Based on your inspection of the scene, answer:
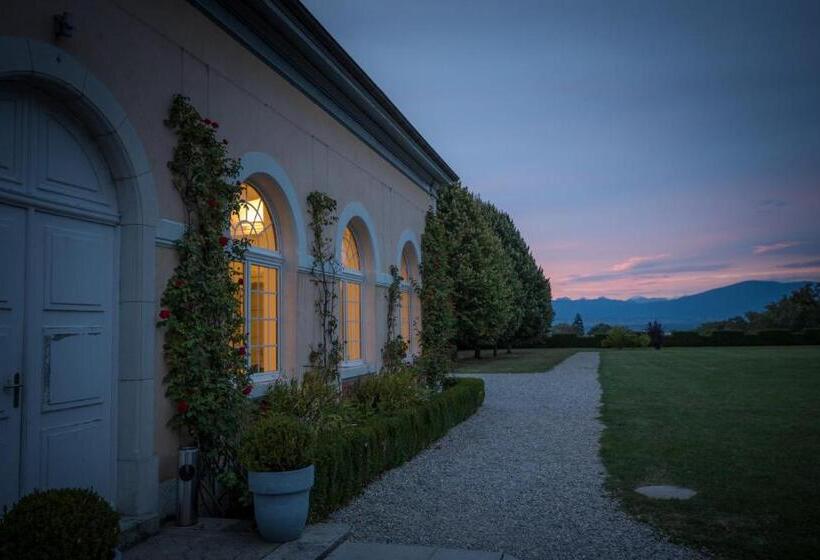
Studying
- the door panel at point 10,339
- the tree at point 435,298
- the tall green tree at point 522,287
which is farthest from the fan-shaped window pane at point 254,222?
the tall green tree at point 522,287

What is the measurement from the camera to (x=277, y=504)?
474cm

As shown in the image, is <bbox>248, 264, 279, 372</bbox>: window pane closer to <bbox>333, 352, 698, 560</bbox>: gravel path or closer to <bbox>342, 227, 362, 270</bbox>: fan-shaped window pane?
<bbox>333, 352, 698, 560</bbox>: gravel path

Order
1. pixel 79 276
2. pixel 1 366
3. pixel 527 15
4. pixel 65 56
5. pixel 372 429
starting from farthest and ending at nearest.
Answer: pixel 527 15, pixel 372 429, pixel 79 276, pixel 65 56, pixel 1 366

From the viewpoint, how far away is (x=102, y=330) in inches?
190

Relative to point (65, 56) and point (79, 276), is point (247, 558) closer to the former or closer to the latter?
point (79, 276)

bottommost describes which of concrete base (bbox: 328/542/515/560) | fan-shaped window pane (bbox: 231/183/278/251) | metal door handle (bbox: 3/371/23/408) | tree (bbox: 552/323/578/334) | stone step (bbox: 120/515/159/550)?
concrete base (bbox: 328/542/515/560)

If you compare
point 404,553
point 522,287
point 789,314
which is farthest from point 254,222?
point 789,314

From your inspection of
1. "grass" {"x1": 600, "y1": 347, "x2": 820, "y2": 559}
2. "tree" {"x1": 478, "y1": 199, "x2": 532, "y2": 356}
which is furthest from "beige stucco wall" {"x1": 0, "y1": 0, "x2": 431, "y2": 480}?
"tree" {"x1": 478, "y1": 199, "x2": 532, "y2": 356}

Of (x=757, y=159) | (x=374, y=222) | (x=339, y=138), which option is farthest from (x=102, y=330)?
(x=757, y=159)

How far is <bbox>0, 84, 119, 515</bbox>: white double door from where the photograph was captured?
158 inches

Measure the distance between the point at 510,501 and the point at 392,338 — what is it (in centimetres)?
588

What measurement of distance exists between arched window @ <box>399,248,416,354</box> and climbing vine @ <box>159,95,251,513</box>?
786 cm

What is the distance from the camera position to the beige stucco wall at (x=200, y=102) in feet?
15.3

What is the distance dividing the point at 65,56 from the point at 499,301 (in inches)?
929
